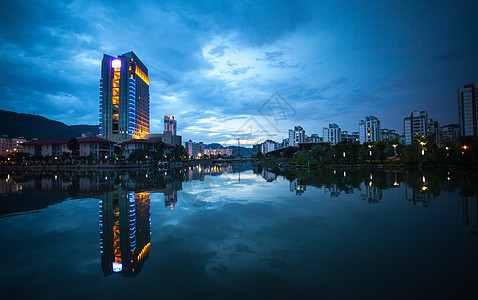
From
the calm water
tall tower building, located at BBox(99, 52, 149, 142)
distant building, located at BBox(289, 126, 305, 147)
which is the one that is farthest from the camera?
distant building, located at BBox(289, 126, 305, 147)

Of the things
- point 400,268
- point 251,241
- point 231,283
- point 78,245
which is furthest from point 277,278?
point 78,245

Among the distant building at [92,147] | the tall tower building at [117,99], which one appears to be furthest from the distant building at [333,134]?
the distant building at [92,147]

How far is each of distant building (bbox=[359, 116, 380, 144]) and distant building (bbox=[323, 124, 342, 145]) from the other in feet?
64.2

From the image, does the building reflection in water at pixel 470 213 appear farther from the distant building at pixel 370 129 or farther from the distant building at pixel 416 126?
the distant building at pixel 370 129

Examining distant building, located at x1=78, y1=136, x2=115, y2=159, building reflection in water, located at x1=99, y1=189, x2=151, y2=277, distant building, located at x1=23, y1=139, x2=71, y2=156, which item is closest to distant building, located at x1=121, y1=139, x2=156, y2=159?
distant building, located at x1=78, y1=136, x2=115, y2=159

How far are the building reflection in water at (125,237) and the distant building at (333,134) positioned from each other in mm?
155358

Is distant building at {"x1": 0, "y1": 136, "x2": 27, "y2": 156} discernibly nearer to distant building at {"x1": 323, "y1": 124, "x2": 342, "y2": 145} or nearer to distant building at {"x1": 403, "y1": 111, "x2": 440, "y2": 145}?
distant building at {"x1": 323, "y1": 124, "x2": 342, "y2": 145}

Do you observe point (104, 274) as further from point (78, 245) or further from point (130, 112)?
point (130, 112)

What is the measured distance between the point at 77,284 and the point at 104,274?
52 cm

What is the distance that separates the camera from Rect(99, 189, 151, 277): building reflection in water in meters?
5.39

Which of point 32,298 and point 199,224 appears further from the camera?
point 199,224

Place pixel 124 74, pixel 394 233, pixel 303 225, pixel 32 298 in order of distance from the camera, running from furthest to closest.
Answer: pixel 124 74, pixel 303 225, pixel 394 233, pixel 32 298

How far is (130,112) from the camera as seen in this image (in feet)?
352

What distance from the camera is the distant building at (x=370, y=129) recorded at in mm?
127688
